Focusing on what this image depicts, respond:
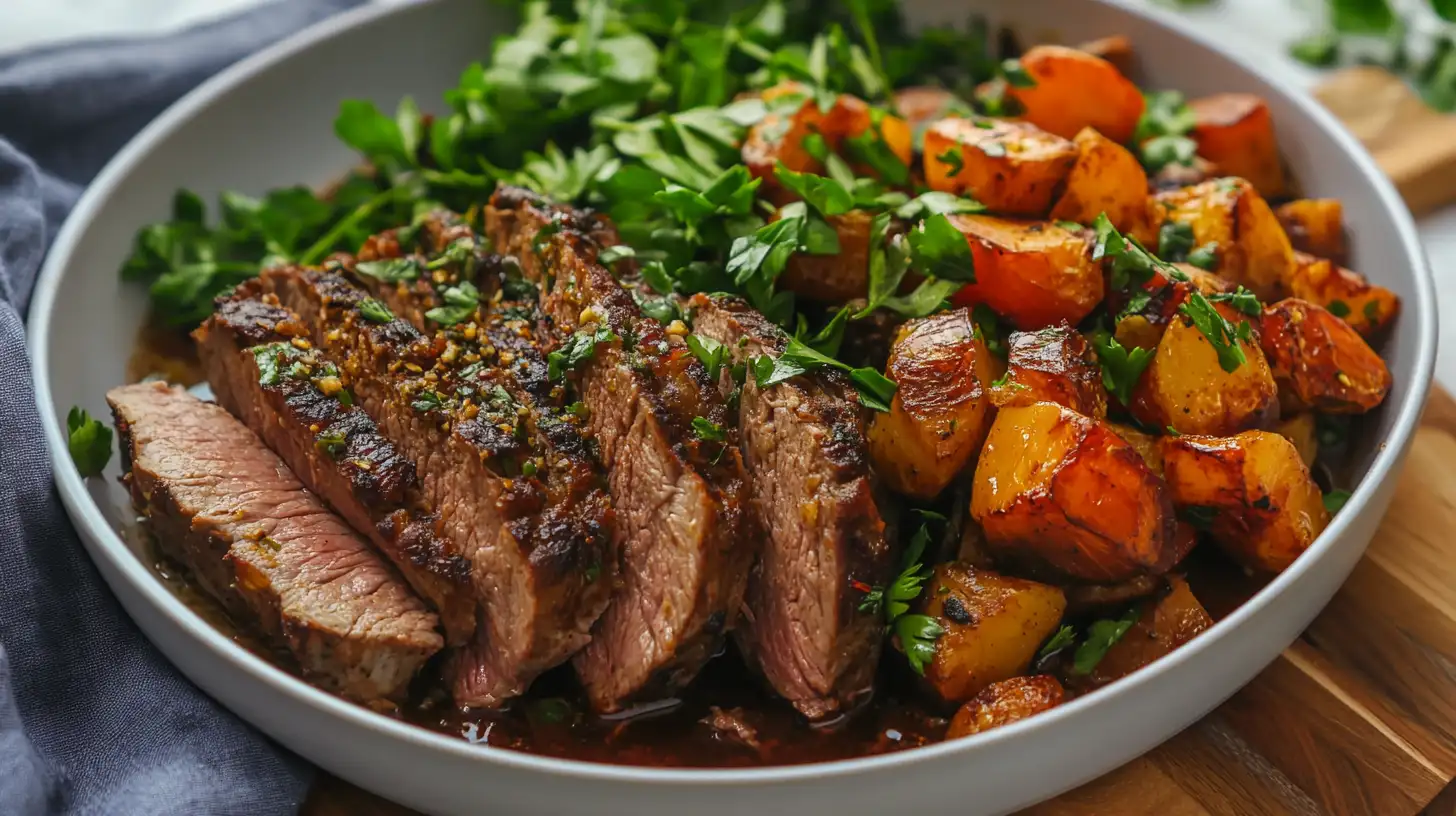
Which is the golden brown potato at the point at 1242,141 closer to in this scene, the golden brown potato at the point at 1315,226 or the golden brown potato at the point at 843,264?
the golden brown potato at the point at 1315,226

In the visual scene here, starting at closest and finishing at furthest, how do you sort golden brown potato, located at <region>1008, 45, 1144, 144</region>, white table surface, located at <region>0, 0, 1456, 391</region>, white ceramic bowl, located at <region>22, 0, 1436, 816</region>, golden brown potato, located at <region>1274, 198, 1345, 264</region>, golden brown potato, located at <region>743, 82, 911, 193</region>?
white ceramic bowl, located at <region>22, 0, 1436, 816</region> → golden brown potato, located at <region>743, 82, 911, 193</region> → golden brown potato, located at <region>1274, 198, 1345, 264</region> → golden brown potato, located at <region>1008, 45, 1144, 144</region> → white table surface, located at <region>0, 0, 1456, 391</region>

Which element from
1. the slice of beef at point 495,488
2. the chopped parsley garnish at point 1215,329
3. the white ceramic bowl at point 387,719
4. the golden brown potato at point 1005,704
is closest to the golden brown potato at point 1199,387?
the chopped parsley garnish at point 1215,329

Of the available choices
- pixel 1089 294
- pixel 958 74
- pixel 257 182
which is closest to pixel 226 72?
pixel 257 182

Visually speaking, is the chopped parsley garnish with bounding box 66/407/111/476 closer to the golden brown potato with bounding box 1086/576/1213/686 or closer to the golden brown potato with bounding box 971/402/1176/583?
the golden brown potato with bounding box 971/402/1176/583

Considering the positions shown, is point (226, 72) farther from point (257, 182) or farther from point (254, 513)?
point (254, 513)

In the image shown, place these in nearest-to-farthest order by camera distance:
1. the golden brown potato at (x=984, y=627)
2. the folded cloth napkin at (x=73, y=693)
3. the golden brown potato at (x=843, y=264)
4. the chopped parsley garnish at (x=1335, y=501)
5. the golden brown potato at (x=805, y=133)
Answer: the folded cloth napkin at (x=73, y=693) < the golden brown potato at (x=984, y=627) < the chopped parsley garnish at (x=1335, y=501) < the golden brown potato at (x=843, y=264) < the golden brown potato at (x=805, y=133)

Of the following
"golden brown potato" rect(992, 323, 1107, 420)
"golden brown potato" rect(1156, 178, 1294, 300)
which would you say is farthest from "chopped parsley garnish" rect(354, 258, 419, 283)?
"golden brown potato" rect(1156, 178, 1294, 300)

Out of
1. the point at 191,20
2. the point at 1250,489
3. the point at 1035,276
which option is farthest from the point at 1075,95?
the point at 191,20
